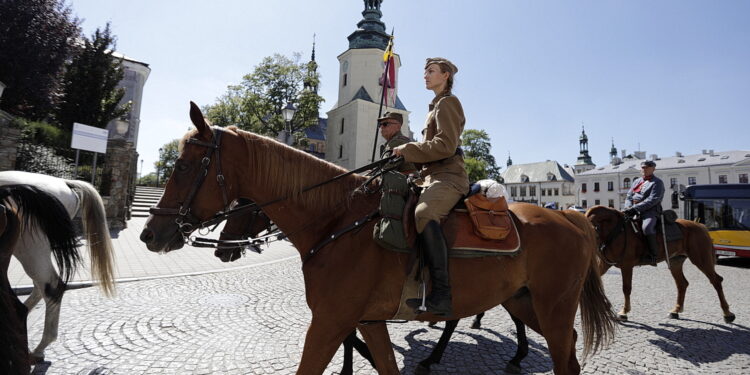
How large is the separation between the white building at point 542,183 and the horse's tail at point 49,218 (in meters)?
82.3

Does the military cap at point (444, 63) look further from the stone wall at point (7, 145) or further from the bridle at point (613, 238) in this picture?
the stone wall at point (7, 145)

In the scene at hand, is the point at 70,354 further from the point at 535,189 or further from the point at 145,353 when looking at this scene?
the point at 535,189

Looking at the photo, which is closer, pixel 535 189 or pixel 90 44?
pixel 90 44

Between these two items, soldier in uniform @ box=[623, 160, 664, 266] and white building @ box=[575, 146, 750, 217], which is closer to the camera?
soldier in uniform @ box=[623, 160, 664, 266]

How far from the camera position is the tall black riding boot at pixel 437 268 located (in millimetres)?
2254

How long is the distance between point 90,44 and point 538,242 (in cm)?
2578

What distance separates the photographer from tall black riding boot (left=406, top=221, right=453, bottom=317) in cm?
225

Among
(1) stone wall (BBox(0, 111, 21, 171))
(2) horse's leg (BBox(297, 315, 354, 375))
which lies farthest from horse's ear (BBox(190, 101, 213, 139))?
(1) stone wall (BBox(0, 111, 21, 171))

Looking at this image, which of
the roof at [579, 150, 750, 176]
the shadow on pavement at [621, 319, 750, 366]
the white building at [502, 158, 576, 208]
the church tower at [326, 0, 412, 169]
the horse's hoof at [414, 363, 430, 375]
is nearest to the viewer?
the horse's hoof at [414, 363, 430, 375]

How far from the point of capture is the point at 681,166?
5569 cm

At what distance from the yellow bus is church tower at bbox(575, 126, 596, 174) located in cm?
8302

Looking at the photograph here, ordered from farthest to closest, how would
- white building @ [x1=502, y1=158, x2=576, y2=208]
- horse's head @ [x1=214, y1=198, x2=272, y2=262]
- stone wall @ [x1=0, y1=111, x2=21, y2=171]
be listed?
white building @ [x1=502, y1=158, x2=576, y2=208] < stone wall @ [x1=0, y1=111, x2=21, y2=171] < horse's head @ [x1=214, y1=198, x2=272, y2=262]

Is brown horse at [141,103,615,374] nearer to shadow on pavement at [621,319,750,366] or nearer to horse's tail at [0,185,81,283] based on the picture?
horse's tail at [0,185,81,283]

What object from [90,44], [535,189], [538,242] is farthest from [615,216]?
[535,189]
